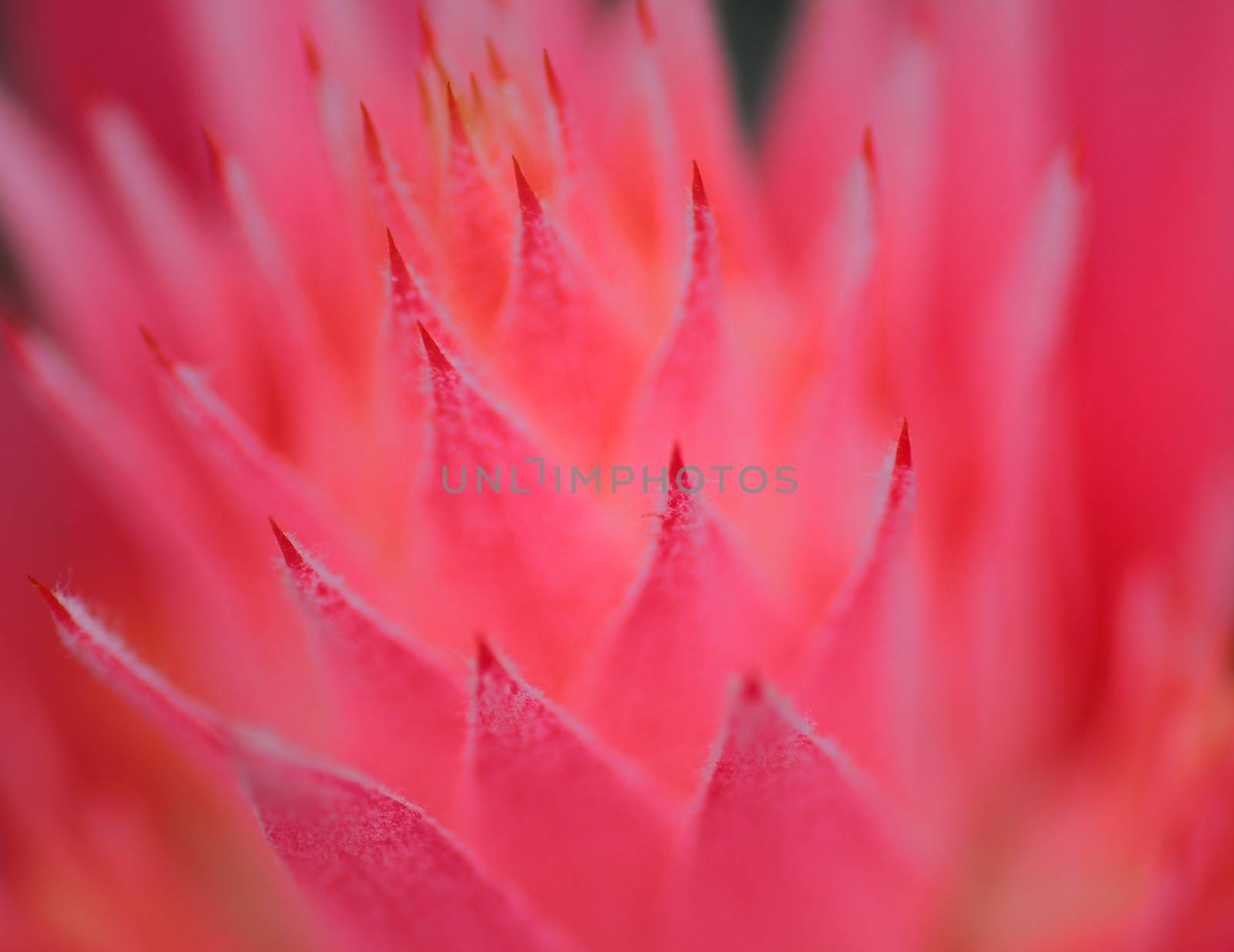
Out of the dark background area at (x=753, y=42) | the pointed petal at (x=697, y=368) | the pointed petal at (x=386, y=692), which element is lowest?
the pointed petal at (x=386, y=692)


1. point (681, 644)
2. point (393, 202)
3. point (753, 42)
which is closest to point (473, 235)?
point (393, 202)

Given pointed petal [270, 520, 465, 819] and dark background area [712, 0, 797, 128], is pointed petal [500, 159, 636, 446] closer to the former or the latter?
pointed petal [270, 520, 465, 819]

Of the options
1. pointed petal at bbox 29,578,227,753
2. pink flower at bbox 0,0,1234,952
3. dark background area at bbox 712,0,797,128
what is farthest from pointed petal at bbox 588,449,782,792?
dark background area at bbox 712,0,797,128

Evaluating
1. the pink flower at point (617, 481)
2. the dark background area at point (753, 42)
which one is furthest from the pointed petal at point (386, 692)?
the dark background area at point (753, 42)

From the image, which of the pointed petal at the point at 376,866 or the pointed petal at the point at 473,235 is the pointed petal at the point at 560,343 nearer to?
the pointed petal at the point at 473,235

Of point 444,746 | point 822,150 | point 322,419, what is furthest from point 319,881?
point 822,150

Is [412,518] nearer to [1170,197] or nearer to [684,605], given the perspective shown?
[684,605]
